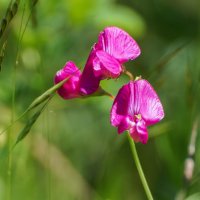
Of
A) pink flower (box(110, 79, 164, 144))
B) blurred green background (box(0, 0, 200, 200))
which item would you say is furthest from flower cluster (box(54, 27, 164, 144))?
blurred green background (box(0, 0, 200, 200))

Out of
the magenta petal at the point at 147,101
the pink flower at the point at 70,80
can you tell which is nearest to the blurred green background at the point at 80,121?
the pink flower at the point at 70,80

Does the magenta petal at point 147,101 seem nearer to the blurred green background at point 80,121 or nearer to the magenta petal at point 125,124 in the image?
the magenta petal at point 125,124

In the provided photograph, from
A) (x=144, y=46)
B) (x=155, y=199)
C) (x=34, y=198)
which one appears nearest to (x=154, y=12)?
(x=144, y=46)

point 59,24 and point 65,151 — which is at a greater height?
point 59,24

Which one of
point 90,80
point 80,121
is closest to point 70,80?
point 90,80

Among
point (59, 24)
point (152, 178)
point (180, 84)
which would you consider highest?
point (59, 24)

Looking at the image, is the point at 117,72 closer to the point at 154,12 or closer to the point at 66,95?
the point at 66,95

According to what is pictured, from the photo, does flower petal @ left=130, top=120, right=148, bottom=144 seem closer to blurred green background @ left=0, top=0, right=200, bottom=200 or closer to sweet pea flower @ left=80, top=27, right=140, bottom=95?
sweet pea flower @ left=80, top=27, right=140, bottom=95
